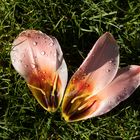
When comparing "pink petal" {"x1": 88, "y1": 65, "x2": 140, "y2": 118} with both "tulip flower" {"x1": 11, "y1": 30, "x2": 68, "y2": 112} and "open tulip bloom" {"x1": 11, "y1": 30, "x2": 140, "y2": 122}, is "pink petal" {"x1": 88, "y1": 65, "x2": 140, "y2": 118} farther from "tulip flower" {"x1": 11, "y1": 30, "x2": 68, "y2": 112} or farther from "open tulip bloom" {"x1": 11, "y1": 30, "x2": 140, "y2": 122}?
"tulip flower" {"x1": 11, "y1": 30, "x2": 68, "y2": 112}

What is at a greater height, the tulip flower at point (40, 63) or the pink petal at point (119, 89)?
the tulip flower at point (40, 63)

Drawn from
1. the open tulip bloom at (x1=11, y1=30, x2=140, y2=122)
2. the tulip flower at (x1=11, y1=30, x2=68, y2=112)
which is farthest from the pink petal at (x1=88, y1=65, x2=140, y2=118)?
the tulip flower at (x1=11, y1=30, x2=68, y2=112)

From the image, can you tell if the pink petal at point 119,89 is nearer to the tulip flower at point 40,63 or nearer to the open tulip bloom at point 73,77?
the open tulip bloom at point 73,77

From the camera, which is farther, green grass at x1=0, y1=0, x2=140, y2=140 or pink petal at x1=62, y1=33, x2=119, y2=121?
green grass at x1=0, y1=0, x2=140, y2=140

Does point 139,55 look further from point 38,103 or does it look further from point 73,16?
point 38,103

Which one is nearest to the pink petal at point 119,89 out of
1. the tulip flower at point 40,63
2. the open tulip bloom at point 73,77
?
the open tulip bloom at point 73,77

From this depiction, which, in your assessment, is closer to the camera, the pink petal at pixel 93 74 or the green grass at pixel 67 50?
the pink petal at pixel 93 74

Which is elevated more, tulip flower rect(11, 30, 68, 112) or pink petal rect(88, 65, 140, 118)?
tulip flower rect(11, 30, 68, 112)
